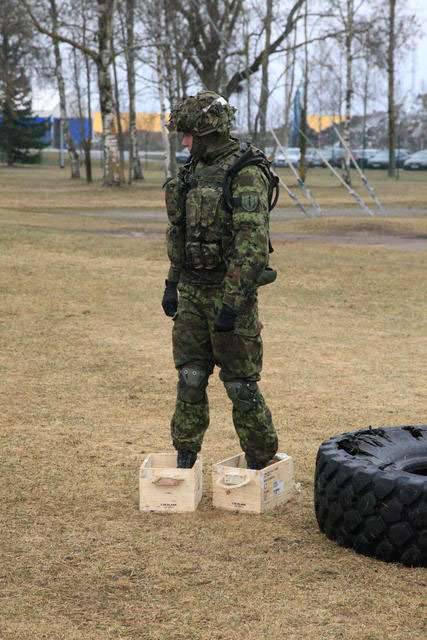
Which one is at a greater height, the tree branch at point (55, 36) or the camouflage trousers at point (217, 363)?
the tree branch at point (55, 36)

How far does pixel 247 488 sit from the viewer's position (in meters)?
5.22

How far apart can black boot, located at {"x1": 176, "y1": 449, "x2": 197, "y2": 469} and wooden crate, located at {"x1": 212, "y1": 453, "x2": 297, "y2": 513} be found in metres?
0.16

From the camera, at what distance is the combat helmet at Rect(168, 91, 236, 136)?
505cm

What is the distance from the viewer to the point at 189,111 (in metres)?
5.06

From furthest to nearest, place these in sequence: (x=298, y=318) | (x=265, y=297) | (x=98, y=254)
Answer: (x=98, y=254) < (x=265, y=297) < (x=298, y=318)

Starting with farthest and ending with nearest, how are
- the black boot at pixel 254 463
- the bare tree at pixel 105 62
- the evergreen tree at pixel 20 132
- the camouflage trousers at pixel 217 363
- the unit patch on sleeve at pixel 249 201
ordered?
1. the evergreen tree at pixel 20 132
2. the bare tree at pixel 105 62
3. the black boot at pixel 254 463
4. the camouflage trousers at pixel 217 363
5. the unit patch on sleeve at pixel 249 201

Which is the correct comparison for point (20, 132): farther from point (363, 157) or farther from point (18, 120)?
point (363, 157)

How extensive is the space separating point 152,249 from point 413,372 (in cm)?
929

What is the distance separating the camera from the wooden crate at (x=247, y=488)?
521 cm

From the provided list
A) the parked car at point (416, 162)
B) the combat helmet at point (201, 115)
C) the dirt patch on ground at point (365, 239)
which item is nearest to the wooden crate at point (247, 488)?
the combat helmet at point (201, 115)

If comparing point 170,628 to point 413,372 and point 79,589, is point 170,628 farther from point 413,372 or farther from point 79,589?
→ point 413,372

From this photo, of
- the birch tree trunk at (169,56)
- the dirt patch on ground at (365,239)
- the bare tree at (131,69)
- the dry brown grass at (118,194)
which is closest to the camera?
the dirt patch on ground at (365,239)

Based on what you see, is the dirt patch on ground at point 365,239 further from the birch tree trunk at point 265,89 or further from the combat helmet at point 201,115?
the combat helmet at point 201,115

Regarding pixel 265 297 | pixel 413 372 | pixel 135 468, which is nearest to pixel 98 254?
pixel 265 297
